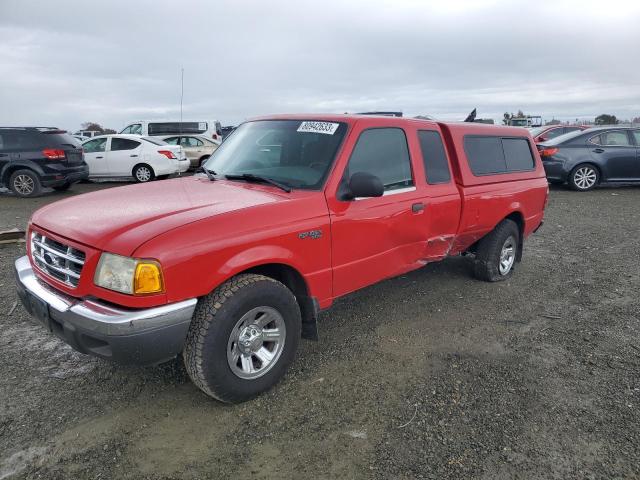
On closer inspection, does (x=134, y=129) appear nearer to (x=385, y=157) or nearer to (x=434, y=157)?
(x=434, y=157)

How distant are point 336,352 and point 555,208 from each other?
8105 millimetres

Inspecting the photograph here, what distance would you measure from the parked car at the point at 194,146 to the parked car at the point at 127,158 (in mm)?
2996

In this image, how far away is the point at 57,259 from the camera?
2.92 meters

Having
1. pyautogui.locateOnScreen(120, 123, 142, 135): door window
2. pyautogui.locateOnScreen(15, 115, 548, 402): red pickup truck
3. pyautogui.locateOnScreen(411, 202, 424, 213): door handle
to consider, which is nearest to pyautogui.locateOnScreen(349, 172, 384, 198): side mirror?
pyautogui.locateOnScreen(15, 115, 548, 402): red pickup truck

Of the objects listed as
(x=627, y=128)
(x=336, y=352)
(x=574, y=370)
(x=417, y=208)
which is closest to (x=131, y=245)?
(x=336, y=352)

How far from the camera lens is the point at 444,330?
4184 millimetres

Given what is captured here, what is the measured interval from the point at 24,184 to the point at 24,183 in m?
0.02

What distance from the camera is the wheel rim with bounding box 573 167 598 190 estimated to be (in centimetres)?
1200

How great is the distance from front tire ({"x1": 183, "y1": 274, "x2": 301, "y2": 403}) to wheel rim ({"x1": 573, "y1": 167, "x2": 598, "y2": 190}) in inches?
446

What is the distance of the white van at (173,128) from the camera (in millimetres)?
19125

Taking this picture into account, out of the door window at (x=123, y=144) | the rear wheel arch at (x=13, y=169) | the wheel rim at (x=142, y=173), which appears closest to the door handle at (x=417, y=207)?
the rear wheel arch at (x=13, y=169)

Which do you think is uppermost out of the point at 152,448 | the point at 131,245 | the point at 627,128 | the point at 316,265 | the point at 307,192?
the point at 627,128

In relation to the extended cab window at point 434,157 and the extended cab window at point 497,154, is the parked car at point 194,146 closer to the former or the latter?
the extended cab window at point 497,154

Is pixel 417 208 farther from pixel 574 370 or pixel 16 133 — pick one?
pixel 16 133
